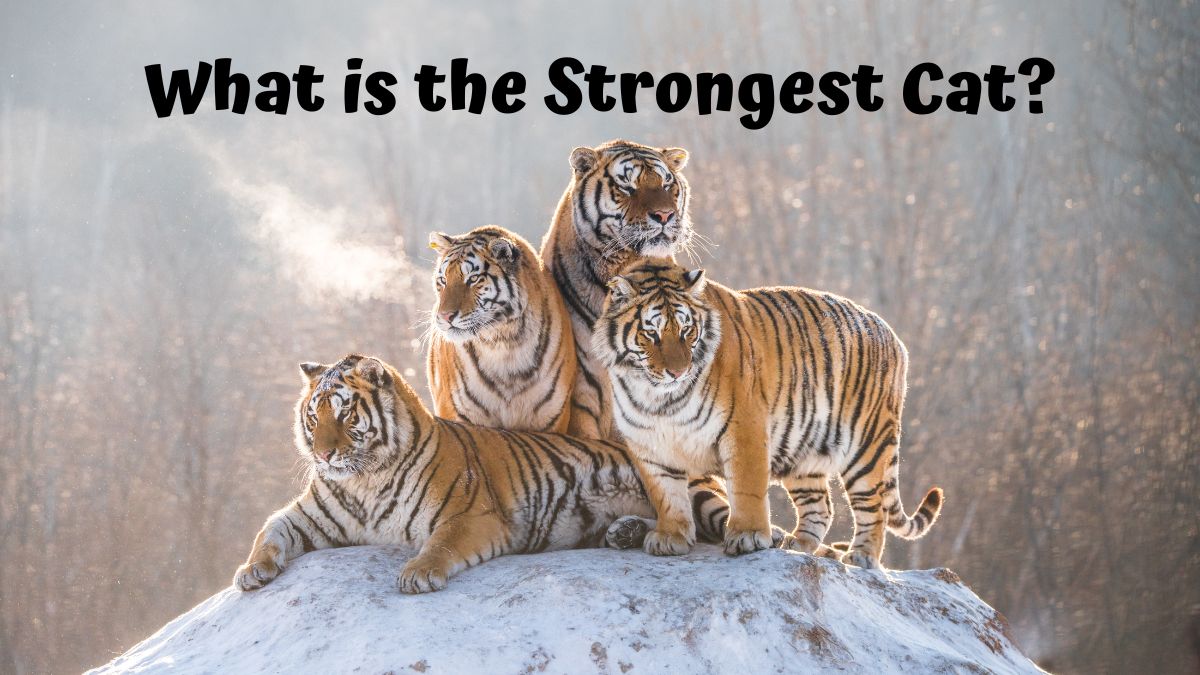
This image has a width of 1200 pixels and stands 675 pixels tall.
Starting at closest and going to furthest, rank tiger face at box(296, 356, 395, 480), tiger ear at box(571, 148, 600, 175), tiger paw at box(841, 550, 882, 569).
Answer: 1. tiger face at box(296, 356, 395, 480)
2. tiger paw at box(841, 550, 882, 569)
3. tiger ear at box(571, 148, 600, 175)

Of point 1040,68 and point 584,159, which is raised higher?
point 1040,68

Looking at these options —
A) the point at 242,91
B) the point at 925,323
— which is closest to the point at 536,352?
the point at 242,91

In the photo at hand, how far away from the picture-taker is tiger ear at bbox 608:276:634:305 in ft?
11.2

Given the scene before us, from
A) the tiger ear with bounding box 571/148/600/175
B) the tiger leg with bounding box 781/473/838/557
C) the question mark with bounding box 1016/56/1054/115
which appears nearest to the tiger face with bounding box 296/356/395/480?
the tiger ear with bounding box 571/148/600/175

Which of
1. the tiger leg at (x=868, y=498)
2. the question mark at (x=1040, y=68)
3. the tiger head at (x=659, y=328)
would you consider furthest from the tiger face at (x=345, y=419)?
the question mark at (x=1040, y=68)

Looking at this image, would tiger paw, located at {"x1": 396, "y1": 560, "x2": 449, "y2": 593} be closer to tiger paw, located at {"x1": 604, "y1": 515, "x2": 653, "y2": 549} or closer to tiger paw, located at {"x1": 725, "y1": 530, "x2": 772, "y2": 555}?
tiger paw, located at {"x1": 604, "y1": 515, "x2": 653, "y2": 549}

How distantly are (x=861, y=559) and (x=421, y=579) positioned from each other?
4.66 feet

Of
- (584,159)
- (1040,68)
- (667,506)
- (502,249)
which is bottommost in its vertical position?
(667,506)

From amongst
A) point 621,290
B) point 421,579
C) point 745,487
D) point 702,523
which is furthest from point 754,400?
point 421,579

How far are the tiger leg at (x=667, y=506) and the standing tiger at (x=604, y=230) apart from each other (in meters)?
0.79

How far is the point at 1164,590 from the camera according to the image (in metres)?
11.8

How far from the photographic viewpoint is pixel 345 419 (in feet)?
11.5

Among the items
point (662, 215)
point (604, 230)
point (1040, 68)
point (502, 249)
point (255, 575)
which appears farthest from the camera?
point (1040, 68)

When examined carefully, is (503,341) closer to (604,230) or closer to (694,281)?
(604,230)
